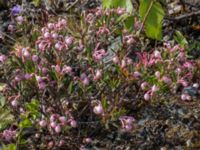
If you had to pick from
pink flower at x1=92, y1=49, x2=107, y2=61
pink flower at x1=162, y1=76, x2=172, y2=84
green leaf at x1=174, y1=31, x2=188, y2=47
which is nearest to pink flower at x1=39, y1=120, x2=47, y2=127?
pink flower at x1=92, y1=49, x2=107, y2=61

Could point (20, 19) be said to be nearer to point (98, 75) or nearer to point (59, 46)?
point (59, 46)

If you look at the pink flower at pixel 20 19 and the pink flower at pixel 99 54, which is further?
the pink flower at pixel 20 19

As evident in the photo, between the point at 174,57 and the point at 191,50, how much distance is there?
397mm

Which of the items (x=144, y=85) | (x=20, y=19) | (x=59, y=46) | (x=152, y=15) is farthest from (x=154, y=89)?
(x=20, y=19)

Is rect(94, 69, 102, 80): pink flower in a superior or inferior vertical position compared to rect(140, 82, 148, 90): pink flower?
superior

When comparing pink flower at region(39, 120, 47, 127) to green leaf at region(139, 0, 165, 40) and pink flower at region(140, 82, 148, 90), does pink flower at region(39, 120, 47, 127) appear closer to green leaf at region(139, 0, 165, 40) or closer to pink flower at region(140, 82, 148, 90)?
pink flower at region(140, 82, 148, 90)

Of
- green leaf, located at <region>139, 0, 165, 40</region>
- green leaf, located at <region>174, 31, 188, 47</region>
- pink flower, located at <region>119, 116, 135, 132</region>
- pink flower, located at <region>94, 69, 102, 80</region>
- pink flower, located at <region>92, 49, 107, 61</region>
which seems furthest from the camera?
green leaf, located at <region>174, 31, 188, 47</region>

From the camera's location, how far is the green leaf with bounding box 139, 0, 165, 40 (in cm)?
158

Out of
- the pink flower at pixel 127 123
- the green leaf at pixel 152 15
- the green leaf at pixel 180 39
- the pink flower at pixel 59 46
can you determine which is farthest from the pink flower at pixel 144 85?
the green leaf at pixel 152 15

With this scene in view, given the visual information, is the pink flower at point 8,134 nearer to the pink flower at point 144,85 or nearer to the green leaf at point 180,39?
the pink flower at point 144,85

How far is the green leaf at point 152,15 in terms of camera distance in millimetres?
1581

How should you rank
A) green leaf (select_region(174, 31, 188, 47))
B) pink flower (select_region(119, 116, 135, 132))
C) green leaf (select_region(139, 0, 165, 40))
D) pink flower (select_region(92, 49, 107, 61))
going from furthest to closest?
green leaf (select_region(174, 31, 188, 47)) < pink flower (select_region(92, 49, 107, 61)) < pink flower (select_region(119, 116, 135, 132)) < green leaf (select_region(139, 0, 165, 40))

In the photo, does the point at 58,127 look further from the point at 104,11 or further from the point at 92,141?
the point at 104,11

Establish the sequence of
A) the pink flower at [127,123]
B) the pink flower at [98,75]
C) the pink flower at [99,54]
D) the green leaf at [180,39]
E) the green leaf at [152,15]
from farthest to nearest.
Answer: the green leaf at [180,39]
the pink flower at [99,54]
the pink flower at [98,75]
the pink flower at [127,123]
the green leaf at [152,15]
